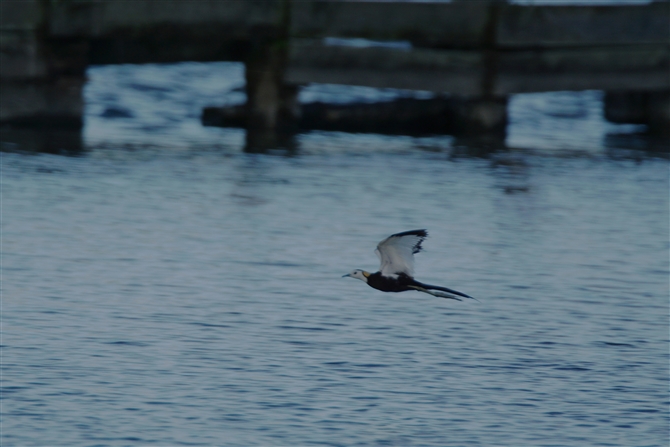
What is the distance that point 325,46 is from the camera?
18875 mm

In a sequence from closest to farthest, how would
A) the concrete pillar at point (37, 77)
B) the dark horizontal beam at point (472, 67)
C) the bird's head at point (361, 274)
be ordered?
1. the bird's head at point (361, 274)
2. the concrete pillar at point (37, 77)
3. the dark horizontal beam at point (472, 67)

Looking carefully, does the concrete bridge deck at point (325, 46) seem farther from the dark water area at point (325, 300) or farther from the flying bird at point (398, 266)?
the flying bird at point (398, 266)

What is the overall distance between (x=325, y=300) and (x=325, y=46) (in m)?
9.11

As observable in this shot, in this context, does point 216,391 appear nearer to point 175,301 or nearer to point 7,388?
point 7,388

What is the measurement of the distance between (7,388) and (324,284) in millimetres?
3547

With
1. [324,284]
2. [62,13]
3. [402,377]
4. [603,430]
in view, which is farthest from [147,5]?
[603,430]

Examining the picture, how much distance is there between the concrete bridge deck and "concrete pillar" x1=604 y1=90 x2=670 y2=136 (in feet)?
3.85

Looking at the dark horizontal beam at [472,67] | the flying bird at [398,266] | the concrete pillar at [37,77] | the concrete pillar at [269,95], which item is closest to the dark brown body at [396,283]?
the flying bird at [398,266]

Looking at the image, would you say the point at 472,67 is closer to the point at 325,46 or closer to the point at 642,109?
the point at 325,46

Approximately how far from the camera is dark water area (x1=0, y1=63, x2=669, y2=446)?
302 inches

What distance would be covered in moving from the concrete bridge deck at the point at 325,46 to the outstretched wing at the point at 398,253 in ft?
34.7

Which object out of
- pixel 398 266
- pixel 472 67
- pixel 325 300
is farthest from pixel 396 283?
pixel 472 67

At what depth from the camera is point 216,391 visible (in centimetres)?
801

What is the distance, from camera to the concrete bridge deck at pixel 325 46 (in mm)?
18031
